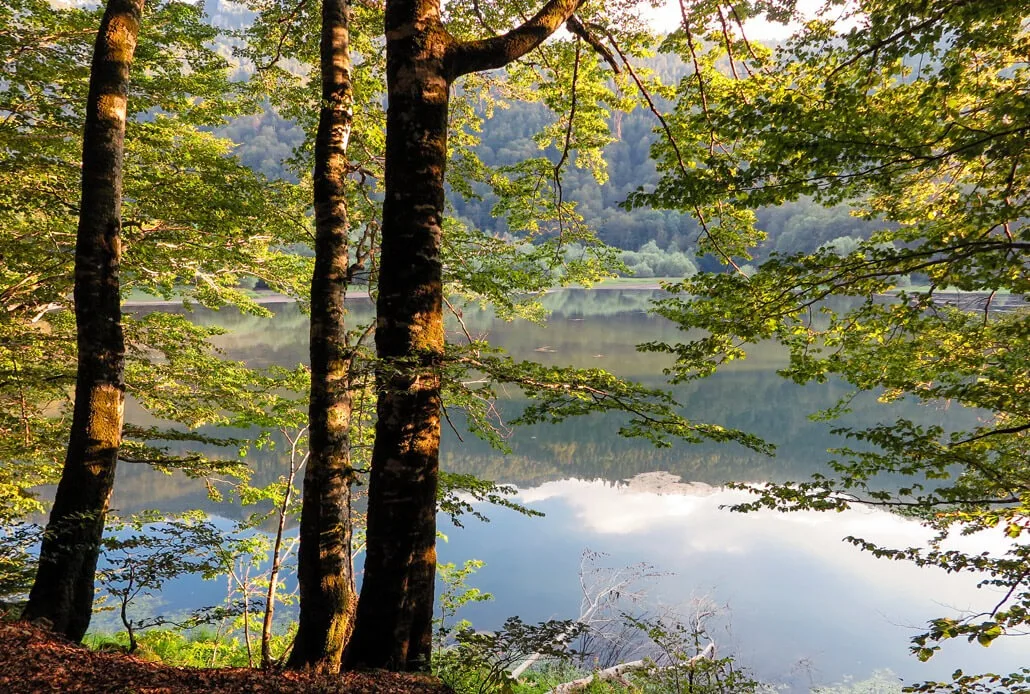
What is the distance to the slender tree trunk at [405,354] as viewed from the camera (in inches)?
123

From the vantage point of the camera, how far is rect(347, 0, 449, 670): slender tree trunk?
3.12m

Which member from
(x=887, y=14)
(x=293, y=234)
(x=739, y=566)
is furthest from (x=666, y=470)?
(x=887, y=14)

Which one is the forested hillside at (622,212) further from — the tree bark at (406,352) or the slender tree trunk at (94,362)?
the tree bark at (406,352)

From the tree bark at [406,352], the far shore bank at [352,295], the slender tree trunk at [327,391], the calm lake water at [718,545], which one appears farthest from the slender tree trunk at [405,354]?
the far shore bank at [352,295]

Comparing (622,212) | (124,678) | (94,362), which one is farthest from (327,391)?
(622,212)

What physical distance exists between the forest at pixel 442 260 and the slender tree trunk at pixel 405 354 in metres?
0.02

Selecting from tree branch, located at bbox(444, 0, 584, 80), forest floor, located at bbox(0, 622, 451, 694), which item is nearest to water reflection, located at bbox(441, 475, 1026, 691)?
forest floor, located at bbox(0, 622, 451, 694)

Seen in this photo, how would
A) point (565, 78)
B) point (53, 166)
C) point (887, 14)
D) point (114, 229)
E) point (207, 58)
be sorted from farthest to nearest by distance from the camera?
point (207, 58) < point (53, 166) < point (565, 78) < point (114, 229) < point (887, 14)

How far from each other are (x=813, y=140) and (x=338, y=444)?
4548mm

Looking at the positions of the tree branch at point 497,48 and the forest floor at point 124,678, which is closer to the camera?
Answer: the forest floor at point 124,678

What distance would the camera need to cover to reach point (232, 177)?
22.6 ft

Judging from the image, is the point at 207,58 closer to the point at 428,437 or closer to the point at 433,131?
the point at 433,131

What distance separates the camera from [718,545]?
60.8 ft

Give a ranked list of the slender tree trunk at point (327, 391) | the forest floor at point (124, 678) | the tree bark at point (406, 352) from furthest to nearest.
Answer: the slender tree trunk at point (327, 391) → the tree bark at point (406, 352) → the forest floor at point (124, 678)
